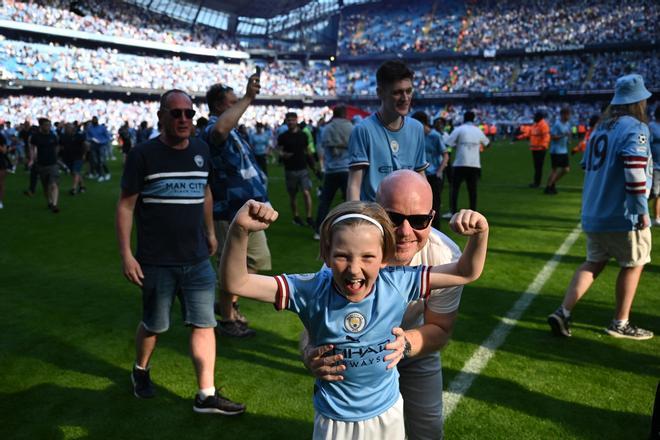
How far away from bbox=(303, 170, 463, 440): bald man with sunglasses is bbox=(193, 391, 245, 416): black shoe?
1.55 m

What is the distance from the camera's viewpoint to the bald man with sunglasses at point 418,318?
203 cm

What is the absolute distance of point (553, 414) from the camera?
139 inches

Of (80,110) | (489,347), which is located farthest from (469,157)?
(80,110)

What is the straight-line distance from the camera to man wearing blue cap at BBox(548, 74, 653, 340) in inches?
169

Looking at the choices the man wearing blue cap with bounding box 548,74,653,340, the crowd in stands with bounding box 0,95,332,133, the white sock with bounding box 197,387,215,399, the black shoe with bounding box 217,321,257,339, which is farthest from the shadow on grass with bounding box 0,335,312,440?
the crowd in stands with bounding box 0,95,332,133

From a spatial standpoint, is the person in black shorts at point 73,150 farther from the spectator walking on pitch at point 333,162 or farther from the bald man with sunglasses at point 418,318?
the bald man with sunglasses at point 418,318

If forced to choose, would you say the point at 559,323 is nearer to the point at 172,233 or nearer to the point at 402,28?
the point at 172,233

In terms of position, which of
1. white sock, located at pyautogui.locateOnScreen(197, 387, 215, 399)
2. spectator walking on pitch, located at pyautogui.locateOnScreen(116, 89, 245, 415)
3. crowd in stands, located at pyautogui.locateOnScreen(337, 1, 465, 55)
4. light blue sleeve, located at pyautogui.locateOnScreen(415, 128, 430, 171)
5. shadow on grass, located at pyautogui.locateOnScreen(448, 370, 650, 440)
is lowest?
white sock, located at pyautogui.locateOnScreen(197, 387, 215, 399)

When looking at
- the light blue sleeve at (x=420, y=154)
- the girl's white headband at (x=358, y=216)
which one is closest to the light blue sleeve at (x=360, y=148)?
the light blue sleeve at (x=420, y=154)

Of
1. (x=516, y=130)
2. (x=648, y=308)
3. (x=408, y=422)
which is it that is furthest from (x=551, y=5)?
(x=408, y=422)

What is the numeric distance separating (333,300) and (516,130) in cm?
4645

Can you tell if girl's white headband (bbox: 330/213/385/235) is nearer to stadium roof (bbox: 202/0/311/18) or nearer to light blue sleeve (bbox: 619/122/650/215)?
light blue sleeve (bbox: 619/122/650/215)

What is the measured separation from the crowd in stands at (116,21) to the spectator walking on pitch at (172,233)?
1842 inches

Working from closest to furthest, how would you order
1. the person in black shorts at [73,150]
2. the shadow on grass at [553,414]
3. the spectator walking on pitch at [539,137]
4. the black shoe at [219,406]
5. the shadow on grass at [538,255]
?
1. the shadow on grass at [553,414]
2. the black shoe at [219,406]
3. the shadow on grass at [538,255]
4. the spectator walking on pitch at [539,137]
5. the person in black shorts at [73,150]
